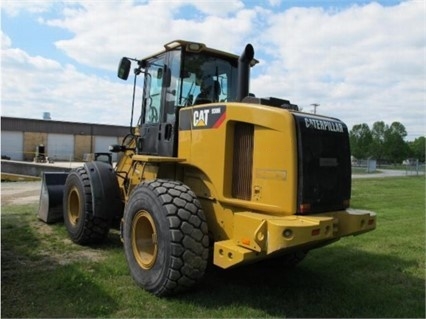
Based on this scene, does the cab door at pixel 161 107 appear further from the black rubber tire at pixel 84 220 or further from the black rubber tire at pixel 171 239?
the black rubber tire at pixel 84 220

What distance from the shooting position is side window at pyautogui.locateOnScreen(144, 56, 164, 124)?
6.32 m

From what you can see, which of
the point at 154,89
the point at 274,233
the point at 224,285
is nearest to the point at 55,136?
the point at 154,89

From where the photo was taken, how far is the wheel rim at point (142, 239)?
17.2ft

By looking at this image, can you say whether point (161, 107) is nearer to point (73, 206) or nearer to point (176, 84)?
point (176, 84)

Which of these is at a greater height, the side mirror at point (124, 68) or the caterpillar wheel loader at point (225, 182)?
the side mirror at point (124, 68)

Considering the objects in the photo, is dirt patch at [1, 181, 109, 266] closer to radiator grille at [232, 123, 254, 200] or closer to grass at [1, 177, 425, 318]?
grass at [1, 177, 425, 318]

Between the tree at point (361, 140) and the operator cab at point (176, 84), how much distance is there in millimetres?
72687

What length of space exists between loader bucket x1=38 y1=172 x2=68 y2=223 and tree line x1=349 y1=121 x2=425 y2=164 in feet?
225

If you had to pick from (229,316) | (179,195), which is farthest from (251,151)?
(229,316)

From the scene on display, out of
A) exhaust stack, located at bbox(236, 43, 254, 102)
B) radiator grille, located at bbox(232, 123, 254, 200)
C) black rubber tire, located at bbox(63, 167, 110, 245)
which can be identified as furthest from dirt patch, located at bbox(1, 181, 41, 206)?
radiator grille, located at bbox(232, 123, 254, 200)

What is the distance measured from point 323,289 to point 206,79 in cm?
309

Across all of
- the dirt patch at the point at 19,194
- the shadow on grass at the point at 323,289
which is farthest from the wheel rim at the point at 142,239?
the dirt patch at the point at 19,194

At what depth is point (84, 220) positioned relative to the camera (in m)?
6.83

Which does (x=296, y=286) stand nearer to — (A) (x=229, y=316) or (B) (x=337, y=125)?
(A) (x=229, y=316)
